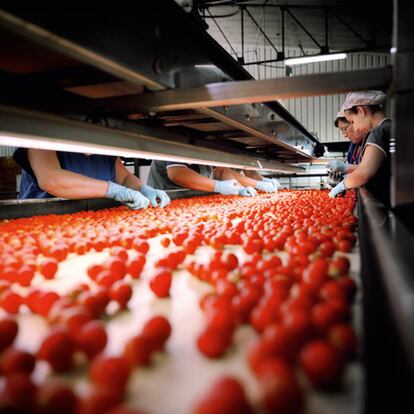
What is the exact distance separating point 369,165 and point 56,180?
310cm

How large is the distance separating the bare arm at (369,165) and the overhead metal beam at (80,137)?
1.71 meters

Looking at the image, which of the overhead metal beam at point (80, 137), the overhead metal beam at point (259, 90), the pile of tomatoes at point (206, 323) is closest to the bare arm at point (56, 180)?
the overhead metal beam at point (80, 137)

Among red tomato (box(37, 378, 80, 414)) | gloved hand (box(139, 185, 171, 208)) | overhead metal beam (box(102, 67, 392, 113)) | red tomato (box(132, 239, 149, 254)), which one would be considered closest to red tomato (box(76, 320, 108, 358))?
red tomato (box(37, 378, 80, 414))

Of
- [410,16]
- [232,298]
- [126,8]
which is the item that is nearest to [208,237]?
[232,298]

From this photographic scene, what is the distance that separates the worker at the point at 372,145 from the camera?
3.49 meters

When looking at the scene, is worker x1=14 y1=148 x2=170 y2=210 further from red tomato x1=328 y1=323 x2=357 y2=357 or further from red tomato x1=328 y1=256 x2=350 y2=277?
red tomato x1=328 y1=323 x2=357 y2=357

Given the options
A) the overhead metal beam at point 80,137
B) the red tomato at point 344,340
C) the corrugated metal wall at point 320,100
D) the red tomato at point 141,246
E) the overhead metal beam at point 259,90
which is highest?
the corrugated metal wall at point 320,100

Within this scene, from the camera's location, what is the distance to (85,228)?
2.31m

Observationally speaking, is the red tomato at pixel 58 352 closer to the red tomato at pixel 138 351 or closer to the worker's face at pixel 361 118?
the red tomato at pixel 138 351

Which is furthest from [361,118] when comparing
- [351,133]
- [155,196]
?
[155,196]

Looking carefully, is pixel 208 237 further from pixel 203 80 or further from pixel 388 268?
pixel 388 268

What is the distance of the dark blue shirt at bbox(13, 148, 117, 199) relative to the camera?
138 inches

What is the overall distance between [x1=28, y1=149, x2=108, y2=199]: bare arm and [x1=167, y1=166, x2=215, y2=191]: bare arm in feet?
7.99

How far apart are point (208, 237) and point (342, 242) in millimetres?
714
